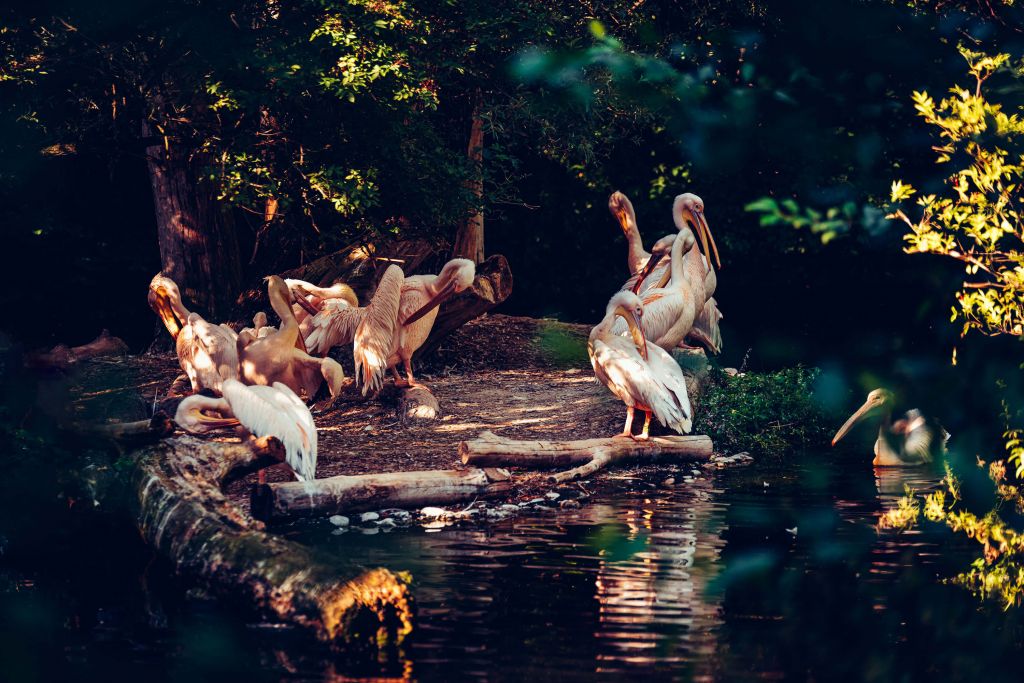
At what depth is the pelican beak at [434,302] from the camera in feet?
35.1

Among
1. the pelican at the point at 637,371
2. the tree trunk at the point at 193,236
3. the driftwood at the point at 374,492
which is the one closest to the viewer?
the driftwood at the point at 374,492

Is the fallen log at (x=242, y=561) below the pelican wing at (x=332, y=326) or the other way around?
below

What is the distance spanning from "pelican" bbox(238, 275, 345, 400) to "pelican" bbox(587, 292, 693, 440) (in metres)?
2.15

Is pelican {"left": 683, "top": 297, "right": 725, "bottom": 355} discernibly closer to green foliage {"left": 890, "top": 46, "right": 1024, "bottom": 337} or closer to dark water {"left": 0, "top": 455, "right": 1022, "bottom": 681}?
dark water {"left": 0, "top": 455, "right": 1022, "bottom": 681}

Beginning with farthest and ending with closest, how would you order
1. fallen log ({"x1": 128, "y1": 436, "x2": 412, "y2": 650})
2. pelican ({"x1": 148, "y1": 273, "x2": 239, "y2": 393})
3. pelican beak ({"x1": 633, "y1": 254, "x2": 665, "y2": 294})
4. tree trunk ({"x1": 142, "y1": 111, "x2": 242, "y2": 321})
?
tree trunk ({"x1": 142, "y1": 111, "x2": 242, "y2": 321}), pelican beak ({"x1": 633, "y1": 254, "x2": 665, "y2": 294}), pelican ({"x1": 148, "y1": 273, "x2": 239, "y2": 393}), fallen log ({"x1": 128, "y1": 436, "x2": 412, "y2": 650})

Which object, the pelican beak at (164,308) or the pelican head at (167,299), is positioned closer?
the pelican head at (167,299)

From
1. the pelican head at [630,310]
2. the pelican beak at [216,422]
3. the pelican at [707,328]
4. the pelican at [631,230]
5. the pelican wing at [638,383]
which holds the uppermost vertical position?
the pelican at [631,230]

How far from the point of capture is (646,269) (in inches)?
445

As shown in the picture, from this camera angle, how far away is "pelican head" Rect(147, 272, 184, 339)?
32.8 feet

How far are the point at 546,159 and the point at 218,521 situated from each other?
10175 mm

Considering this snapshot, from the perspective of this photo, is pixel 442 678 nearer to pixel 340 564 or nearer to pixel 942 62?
pixel 340 564

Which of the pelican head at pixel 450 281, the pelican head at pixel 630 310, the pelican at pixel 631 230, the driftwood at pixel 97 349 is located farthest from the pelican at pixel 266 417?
the pelican at pixel 631 230

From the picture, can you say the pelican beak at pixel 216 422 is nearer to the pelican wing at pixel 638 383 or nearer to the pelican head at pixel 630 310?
the pelican wing at pixel 638 383

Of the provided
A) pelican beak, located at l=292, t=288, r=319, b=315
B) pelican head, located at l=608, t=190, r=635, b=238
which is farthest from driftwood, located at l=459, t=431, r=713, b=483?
pelican head, located at l=608, t=190, r=635, b=238
